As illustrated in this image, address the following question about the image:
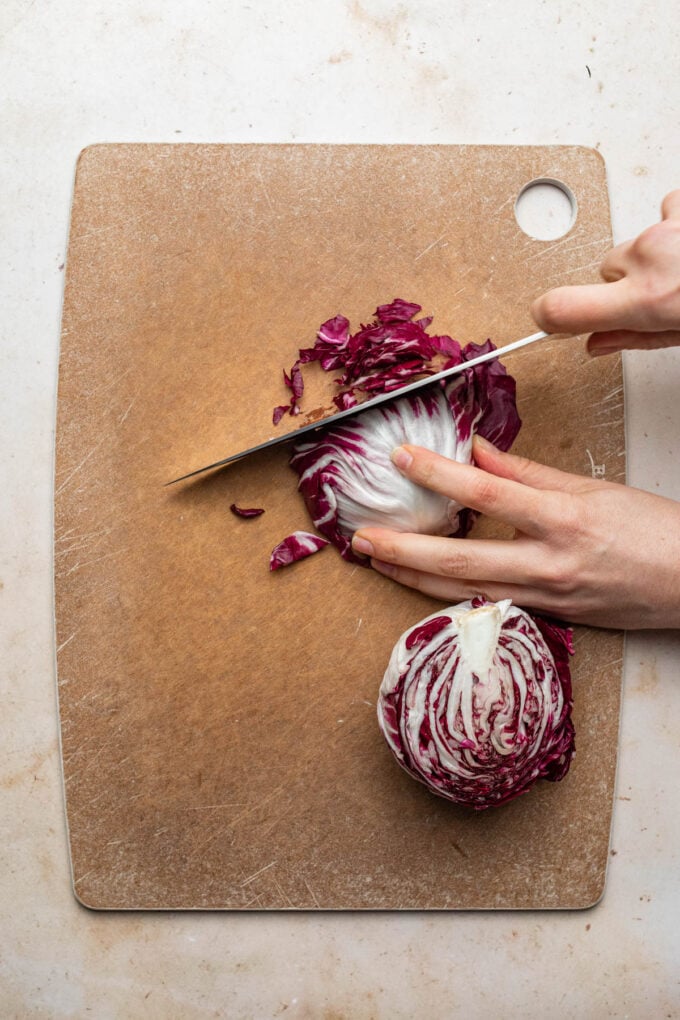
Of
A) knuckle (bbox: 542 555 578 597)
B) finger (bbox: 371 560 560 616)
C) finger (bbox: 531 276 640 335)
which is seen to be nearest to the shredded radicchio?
finger (bbox: 531 276 640 335)

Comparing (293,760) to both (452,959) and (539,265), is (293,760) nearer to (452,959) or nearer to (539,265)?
(452,959)

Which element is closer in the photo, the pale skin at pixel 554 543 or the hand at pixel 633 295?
the hand at pixel 633 295

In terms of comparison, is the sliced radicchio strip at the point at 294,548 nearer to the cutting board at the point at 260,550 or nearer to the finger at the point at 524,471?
the cutting board at the point at 260,550

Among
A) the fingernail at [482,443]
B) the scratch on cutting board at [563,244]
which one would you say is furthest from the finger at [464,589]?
the scratch on cutting board at [563,244]

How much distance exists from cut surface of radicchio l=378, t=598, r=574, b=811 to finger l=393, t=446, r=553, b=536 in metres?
0.21

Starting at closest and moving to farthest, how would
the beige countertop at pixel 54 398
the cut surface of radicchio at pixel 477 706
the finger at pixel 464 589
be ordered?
1. the cut surface of radicchio at pixel 477 706
2. the finger at pixel 464 589
3. the beige countertop at pixel 54 398

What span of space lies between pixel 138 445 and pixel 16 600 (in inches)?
20.9

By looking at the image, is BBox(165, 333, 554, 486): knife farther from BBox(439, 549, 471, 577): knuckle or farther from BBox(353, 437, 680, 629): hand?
BBox(439, 549, 471, 577): knuckle

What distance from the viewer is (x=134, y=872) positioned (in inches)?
84.6

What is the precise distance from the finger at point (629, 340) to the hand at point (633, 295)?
112 millimetres

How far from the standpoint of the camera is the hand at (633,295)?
5.82 ft

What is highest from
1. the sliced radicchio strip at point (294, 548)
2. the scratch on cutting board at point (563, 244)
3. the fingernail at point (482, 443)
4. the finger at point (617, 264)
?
the scratch on cutting board at point (563, 244)

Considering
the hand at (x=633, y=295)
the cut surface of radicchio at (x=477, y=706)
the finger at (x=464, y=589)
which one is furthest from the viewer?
the finger at (x=464, y=589)

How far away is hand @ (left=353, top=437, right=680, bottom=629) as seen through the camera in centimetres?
199
